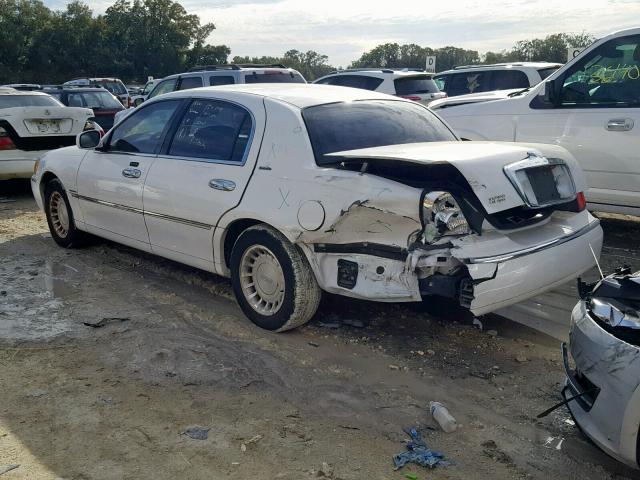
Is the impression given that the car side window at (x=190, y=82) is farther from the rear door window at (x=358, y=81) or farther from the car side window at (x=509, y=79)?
the car side window at (x=509, y=79)

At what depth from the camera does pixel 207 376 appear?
3896 mm

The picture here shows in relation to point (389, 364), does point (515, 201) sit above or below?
above

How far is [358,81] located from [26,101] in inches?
247

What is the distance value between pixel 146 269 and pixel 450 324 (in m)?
2.99

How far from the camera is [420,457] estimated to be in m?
3.04

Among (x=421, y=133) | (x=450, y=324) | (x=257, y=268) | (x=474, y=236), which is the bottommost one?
(x=450, y=324)

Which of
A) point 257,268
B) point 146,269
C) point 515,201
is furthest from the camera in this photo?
point 146,269

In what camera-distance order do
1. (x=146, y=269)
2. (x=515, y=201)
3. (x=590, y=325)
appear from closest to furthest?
(x=590, y=325) < (x=515, y=201) < (x=146, y=269)

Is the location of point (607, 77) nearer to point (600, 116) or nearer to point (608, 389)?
point (600, 116)

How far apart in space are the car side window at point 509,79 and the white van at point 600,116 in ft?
16.4

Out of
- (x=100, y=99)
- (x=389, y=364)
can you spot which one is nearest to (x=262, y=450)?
(x=389, y=364)

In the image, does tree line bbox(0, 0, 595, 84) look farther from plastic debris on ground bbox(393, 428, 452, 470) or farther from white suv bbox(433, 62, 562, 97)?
plastic debris on ground bbox(393, 428, 452, 470)

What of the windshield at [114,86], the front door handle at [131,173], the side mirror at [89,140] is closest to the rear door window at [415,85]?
the side mirror at [89,140]

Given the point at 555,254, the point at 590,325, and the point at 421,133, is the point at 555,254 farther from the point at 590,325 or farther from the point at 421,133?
the point at 421,133
